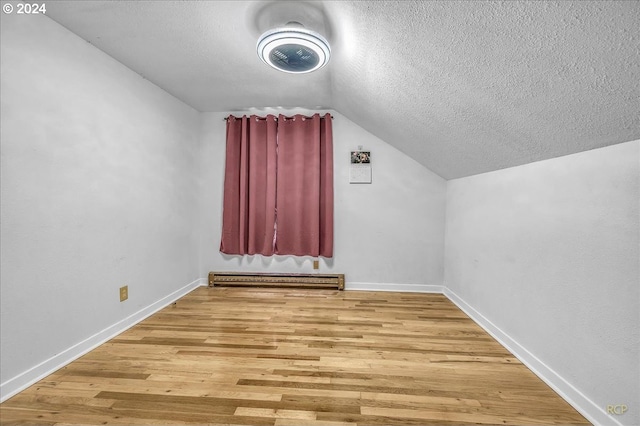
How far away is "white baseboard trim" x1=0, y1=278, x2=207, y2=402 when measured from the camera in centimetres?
137

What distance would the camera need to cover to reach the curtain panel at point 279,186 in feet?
10.1

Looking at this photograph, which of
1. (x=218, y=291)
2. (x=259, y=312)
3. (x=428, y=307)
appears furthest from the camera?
(x=218, y=291)

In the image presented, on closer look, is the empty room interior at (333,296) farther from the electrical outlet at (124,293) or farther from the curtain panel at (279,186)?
the curtain panel at (279,186)

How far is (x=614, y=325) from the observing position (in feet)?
3.75

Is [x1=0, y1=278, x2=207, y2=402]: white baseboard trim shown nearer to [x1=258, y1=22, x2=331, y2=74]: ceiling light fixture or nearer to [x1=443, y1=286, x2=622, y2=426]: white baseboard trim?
[x1=258, y1=22, x2=331, y2=74]: ceiling light fixture

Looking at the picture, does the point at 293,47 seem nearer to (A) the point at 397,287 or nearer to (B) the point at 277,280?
(B) the point at 277,280

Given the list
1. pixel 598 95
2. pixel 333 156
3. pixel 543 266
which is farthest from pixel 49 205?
pixel 543 266

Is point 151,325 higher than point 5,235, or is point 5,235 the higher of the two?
point 5,235

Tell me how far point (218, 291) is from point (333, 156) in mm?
2043

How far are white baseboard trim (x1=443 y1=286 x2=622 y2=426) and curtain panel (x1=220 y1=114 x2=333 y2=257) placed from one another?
1675mm

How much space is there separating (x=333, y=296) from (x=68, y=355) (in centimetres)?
212

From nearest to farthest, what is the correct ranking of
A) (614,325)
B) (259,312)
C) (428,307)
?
(614,325) → (259,312) → (428,307)

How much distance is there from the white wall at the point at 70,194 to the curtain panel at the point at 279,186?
2.58 feet

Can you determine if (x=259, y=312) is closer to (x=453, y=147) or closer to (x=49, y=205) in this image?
(x=49, y=205)
